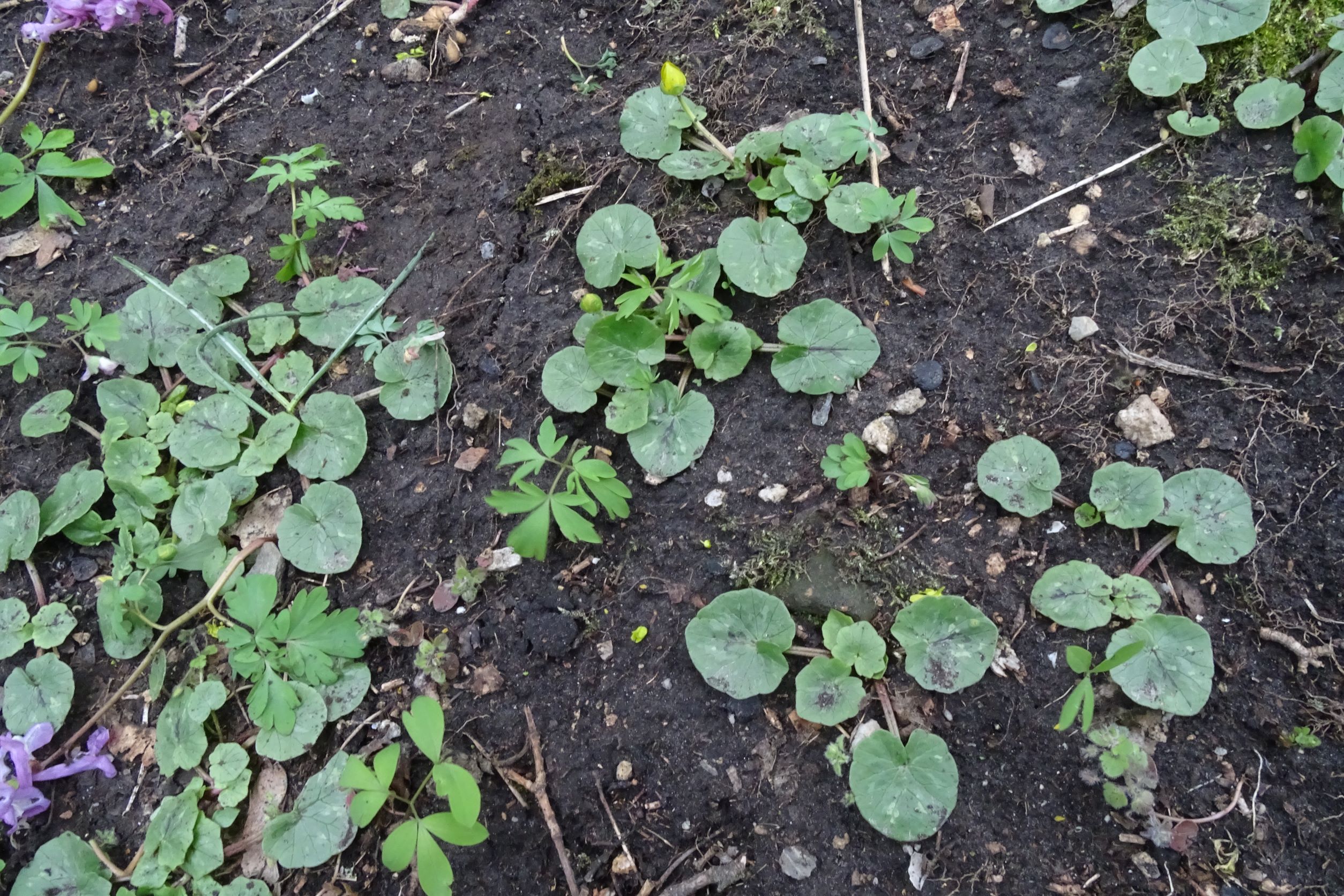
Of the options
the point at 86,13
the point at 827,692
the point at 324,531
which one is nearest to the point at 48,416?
the point at 324,531

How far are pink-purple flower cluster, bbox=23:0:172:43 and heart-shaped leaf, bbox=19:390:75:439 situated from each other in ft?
5.04

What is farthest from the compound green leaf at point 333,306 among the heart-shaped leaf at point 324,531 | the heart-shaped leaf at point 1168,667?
the heart-shaped leaf at point 1168,667

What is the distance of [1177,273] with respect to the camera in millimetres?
2066

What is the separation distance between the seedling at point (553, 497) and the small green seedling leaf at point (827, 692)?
0.62 metres

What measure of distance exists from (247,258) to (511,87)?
113 centimetres

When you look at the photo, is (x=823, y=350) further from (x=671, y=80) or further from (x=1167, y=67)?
(x=1167, y=67)

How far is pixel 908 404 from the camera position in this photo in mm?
2068

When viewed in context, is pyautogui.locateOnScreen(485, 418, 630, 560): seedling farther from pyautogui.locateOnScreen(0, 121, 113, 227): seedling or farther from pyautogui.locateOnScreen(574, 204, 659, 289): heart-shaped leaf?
pyautogui.locateOnScreen(0, 121, 113, 227): seedling

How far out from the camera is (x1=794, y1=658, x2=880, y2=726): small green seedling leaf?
1783mm

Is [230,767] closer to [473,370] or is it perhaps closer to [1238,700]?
[473,370]

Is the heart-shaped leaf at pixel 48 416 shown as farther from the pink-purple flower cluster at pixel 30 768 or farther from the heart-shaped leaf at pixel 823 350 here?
the heart-shaped leaf at pixel 823 350

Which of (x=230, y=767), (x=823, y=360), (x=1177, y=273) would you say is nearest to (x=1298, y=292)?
(x=1177, y=273)

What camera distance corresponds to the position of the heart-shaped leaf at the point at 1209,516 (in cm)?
181

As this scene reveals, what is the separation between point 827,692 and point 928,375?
913 millimetres
